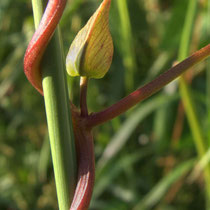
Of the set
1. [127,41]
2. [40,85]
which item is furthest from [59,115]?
[127,41]

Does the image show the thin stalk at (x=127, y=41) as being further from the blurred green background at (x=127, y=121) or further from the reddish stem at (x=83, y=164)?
the reddish stem at (x=83, y=164)

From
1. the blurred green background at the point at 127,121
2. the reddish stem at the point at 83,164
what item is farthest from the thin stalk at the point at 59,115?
the blurred green background at the point at 127,121

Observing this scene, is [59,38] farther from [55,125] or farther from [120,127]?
[120,127]

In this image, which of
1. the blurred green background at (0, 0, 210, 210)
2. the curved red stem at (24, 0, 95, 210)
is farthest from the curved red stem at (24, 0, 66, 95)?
the blurred green background at (0, 0, 210, 210)

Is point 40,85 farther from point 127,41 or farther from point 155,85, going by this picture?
point 127,41

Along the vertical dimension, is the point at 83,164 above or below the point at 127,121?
above

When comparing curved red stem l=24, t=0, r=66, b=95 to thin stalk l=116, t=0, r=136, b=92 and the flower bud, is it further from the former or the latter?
thin stalk l=116, t=0, r=136, b=92
